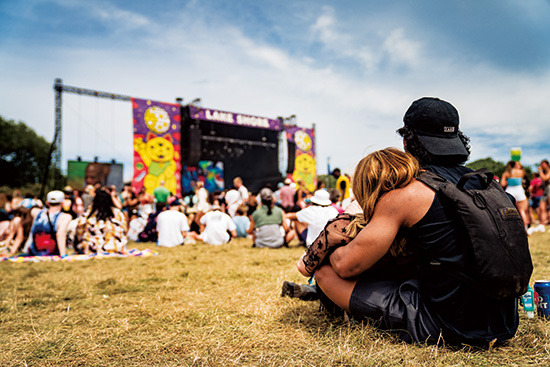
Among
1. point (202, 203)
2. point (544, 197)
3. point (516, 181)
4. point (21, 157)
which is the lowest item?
point (202, 203)

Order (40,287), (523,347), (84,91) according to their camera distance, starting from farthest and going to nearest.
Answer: (84,91) → (40,287) → (523,347)

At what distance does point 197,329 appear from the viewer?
235 cm

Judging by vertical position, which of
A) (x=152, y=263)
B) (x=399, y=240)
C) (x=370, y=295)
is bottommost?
(x=152, y=263)

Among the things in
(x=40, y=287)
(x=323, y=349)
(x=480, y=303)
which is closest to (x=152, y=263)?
(x=40, y=287)

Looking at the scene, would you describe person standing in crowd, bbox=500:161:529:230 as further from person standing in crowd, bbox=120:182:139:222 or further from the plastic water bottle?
person standing in crowd, bbox=120:182:139:222

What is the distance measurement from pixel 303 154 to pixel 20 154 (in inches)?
1113

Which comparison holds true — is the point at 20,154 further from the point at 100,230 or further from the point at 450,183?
the point at 450,183

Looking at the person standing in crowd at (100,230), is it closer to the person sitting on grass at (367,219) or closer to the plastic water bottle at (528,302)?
the person sitting on grass at (367,219)

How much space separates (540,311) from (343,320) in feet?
4.08

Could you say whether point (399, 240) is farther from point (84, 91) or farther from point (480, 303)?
point (84, 91)

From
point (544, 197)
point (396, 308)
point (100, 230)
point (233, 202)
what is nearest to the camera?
point (396, 308)

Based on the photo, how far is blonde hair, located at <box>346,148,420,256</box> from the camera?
Answer: 1.79m

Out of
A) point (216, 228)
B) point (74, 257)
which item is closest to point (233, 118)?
point (216, 228)

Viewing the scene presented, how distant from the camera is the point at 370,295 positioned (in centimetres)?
205
